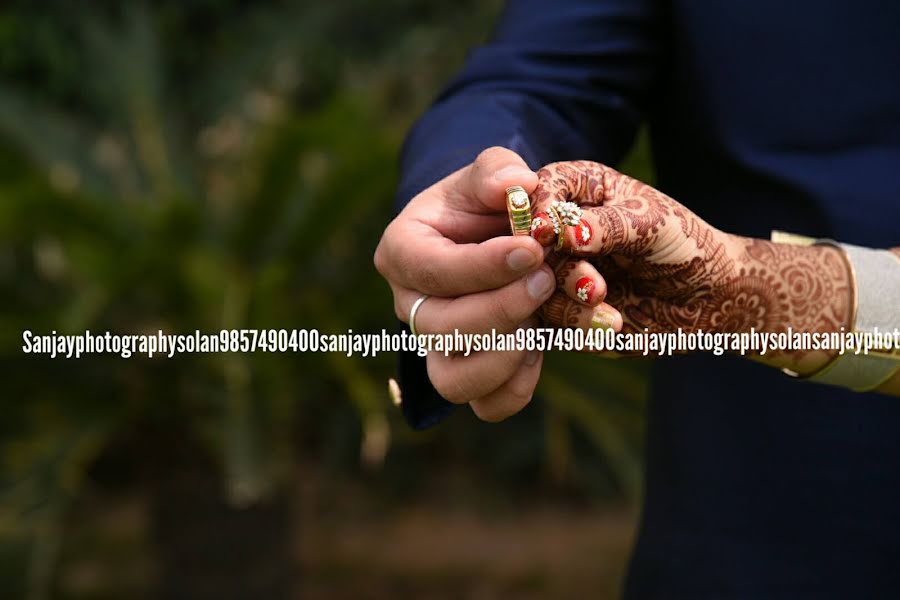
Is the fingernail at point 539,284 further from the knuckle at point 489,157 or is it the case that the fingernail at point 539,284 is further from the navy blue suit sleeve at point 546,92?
the navy blue suit sleeve at point 546,92

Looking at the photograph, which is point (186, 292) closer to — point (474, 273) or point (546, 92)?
point (546, 92)

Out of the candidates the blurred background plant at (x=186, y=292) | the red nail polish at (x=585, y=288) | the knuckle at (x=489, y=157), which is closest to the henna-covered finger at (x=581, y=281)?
Result: the red nail polish at (x=585, y=288)

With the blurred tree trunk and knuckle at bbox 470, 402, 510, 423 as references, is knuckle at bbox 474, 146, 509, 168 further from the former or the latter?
the blurred tree trunk

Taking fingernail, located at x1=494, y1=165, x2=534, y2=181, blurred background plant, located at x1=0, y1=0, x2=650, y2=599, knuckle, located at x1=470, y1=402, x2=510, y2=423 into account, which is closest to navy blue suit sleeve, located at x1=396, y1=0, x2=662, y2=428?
knuckle, located at x1=470, y1=402, x2=510, y2=423

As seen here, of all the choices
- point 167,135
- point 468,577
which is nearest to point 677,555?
point 167,135

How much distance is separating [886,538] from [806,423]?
0.16 metres

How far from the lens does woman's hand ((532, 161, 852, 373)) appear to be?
2.82 ft

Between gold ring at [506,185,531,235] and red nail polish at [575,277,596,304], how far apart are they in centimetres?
6

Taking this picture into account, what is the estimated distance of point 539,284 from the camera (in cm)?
85

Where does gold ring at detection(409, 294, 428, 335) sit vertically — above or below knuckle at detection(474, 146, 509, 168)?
below

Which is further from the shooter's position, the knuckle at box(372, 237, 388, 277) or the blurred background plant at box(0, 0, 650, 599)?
the blurred background plant at box(0, 0, 650, 599)

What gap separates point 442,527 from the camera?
441 cm

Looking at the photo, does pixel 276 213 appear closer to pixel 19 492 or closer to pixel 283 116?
pixel 283 116

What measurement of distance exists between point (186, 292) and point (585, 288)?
5.90 feet
